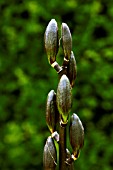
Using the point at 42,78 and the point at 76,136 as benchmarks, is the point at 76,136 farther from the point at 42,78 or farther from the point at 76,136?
the point at 42,78

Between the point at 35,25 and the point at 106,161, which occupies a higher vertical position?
the point at 35,25

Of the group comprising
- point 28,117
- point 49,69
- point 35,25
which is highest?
point 35,25

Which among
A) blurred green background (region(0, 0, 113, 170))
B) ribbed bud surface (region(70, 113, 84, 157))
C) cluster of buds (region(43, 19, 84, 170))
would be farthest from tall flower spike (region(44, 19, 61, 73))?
blurred green background (region(0, 0, 113, 170))

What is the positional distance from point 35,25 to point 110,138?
833mm

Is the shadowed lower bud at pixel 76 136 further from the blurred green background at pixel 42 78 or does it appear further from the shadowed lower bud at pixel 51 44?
the blurred green background at pixel 42 78

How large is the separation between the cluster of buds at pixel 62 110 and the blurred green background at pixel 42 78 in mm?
2296

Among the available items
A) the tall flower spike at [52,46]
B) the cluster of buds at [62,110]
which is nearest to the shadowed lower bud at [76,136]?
the cluster of buds at [62,110]

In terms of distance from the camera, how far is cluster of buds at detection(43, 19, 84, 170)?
113 cm

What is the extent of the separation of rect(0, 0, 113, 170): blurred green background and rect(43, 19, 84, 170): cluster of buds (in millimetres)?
2296

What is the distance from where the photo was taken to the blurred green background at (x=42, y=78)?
3.50m

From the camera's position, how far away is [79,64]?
351cm

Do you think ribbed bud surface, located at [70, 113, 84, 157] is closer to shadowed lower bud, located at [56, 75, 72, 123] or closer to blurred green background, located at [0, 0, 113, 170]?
shadowed lower bud, located at [56, 75, 72, 123]

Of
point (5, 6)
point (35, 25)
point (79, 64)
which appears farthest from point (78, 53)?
point (5, 6)

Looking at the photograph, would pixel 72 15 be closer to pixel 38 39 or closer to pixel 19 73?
pixel 38 39
